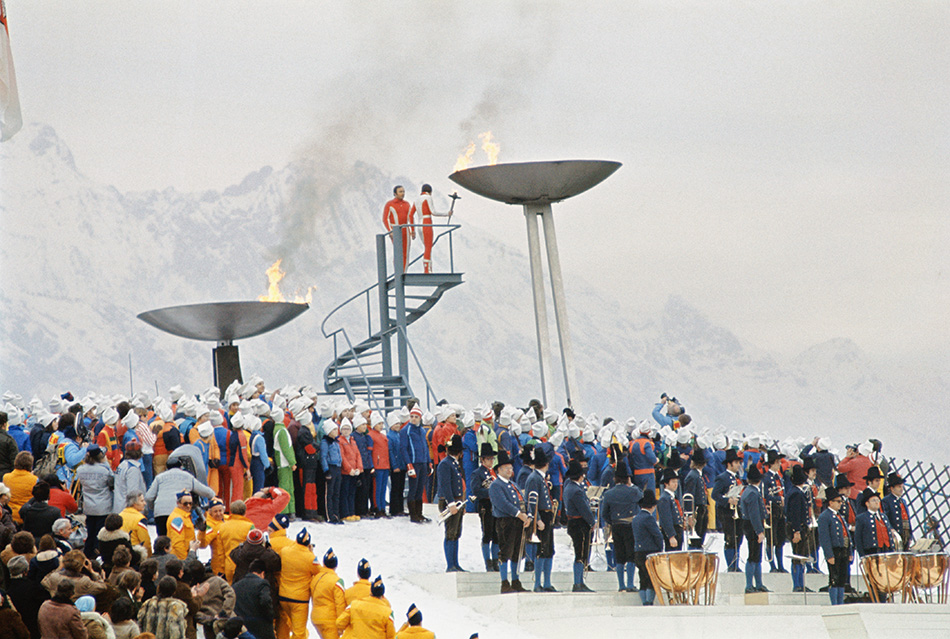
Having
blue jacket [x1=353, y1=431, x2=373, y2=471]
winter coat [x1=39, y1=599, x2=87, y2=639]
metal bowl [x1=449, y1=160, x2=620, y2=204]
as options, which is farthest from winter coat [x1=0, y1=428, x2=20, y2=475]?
metal bowl [x1=449, y1=160, x2=620, y2=204]

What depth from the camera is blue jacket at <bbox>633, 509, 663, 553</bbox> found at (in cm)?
1603

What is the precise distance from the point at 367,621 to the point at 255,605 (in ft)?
3.15

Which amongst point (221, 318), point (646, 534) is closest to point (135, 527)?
point (646, 534)

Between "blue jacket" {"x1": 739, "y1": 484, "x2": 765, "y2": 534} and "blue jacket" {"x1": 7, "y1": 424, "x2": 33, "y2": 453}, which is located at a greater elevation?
"blue jacket" {"x1": 7, "y1": 424, "x2": 33, "y2": 453}

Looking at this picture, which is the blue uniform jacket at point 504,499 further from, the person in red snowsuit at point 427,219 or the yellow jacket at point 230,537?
the person in red snowsuit at point 427,219

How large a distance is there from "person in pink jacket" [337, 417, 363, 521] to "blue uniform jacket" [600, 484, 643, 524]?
390 centimetres

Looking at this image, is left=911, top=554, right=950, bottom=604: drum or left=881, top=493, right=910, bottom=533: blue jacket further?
left=881, top=493, right=910, bottom=533: blue jacket

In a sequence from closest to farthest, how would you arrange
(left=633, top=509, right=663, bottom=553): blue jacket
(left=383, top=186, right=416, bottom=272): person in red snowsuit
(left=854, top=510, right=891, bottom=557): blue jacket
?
(left=633, top=509, right=663, bottom=553): blue jacket < (left=854, top=510, right=891, bottom=557): blue jacket < (left=383, top=186, right=416, bottom=272): person in red snowsuit

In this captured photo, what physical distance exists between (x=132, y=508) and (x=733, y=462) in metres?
9.42

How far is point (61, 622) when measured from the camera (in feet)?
30.1

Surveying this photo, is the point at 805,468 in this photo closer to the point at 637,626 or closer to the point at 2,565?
the point at 637,626

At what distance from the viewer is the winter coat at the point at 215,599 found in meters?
10.9

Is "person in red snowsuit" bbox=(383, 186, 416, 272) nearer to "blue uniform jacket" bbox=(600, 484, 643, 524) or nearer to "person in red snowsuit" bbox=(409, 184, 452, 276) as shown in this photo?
"person in red snowsuit" bbox=(409, 184, 452, 276)

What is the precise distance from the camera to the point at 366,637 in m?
11.4
